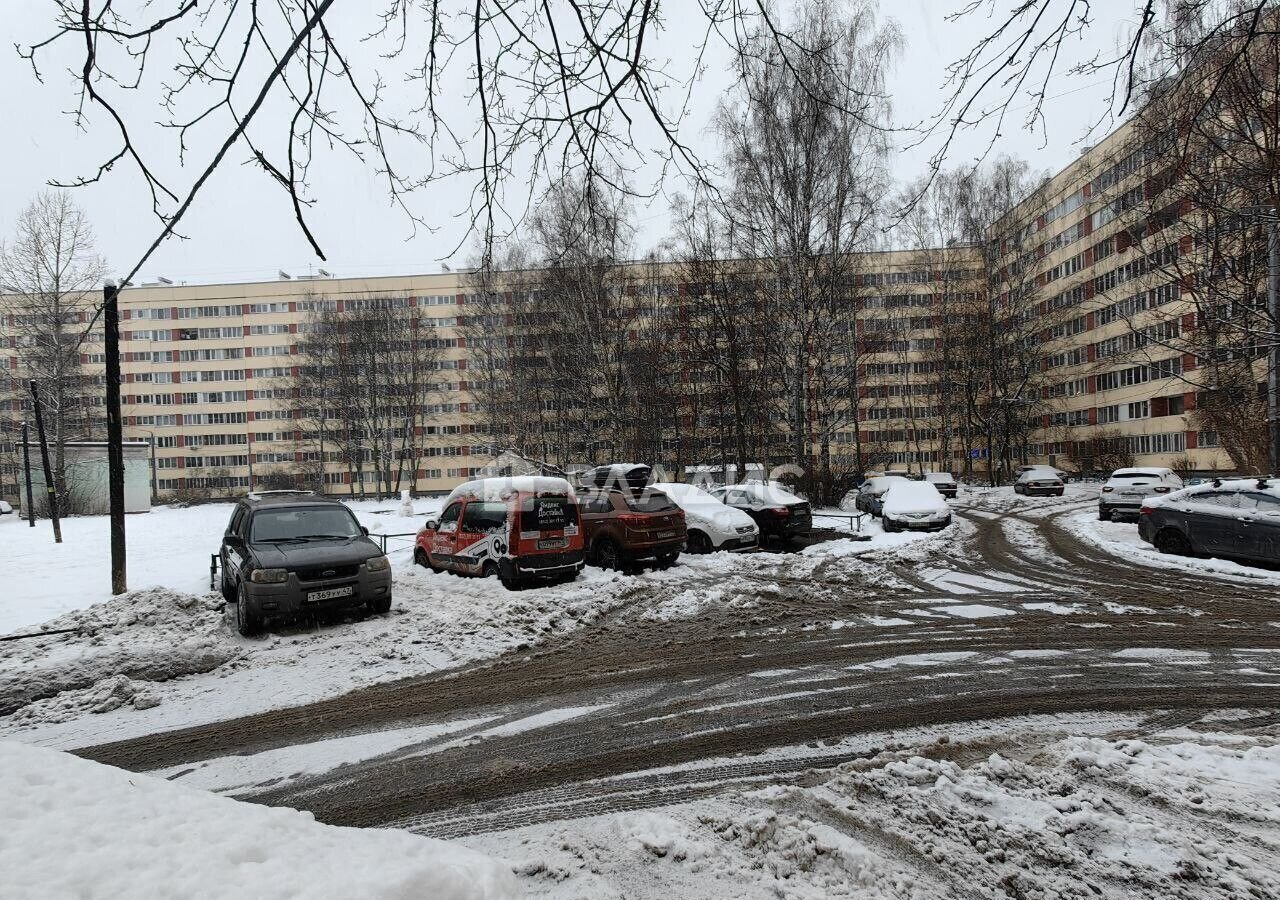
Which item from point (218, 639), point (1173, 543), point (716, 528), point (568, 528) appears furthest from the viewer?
point (716, 528)

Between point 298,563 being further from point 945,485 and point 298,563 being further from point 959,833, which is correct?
point 945,485

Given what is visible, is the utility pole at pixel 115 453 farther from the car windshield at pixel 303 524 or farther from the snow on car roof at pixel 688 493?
the snow on car roof at pixel 688 493

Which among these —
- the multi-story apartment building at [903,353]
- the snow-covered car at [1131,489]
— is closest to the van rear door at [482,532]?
the multi-story apartment building at [903,353]

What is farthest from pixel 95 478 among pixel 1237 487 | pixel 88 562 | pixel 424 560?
pixel 1237 487

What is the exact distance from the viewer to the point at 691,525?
50.3ft

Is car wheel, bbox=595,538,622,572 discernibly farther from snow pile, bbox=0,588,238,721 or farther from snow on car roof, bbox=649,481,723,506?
snow pile, bbox=0,588,238,721

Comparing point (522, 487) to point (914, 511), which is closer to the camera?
point (522, 487)

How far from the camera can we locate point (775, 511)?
675 inches

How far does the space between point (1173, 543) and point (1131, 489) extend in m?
7.91

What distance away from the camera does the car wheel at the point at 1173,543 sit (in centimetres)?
1339

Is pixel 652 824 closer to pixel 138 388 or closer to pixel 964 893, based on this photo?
pixel 964 893

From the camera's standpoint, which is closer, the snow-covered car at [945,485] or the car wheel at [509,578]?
the car wheel at [509,578]

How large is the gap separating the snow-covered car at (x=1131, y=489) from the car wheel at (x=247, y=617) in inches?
901

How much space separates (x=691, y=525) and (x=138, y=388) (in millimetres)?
78460
